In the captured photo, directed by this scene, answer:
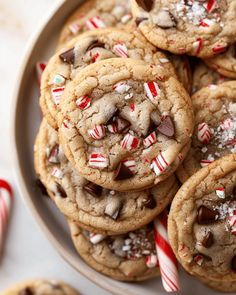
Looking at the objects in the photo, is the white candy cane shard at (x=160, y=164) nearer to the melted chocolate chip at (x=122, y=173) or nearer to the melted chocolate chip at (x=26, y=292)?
the melted chocolate chip at (x=122, y=173)

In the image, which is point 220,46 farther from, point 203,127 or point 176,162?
point 176,162

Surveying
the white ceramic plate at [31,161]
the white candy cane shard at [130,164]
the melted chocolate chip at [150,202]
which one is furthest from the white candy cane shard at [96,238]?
the white candy cane shard at [130,164]

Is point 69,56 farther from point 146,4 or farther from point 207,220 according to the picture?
point 207,220

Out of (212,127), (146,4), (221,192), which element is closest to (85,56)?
(146,4)

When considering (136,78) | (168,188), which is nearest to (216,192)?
(168,188)

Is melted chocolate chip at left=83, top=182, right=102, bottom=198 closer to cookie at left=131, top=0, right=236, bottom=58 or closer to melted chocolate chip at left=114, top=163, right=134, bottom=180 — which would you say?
melted chocolate chip at left=114, top=163, right=134, bottom=180

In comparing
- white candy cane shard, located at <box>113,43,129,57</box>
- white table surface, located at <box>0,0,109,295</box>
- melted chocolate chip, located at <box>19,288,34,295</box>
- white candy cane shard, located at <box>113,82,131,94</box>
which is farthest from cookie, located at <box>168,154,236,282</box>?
melted chocolate chip, located at <box>19,288,34,295</box>
